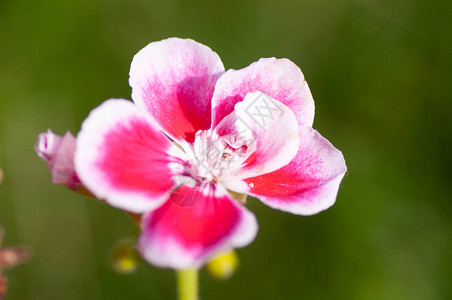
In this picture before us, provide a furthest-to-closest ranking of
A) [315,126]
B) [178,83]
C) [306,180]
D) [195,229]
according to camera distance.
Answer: [315,126] < [178,83] < [306,180] < [195,229]

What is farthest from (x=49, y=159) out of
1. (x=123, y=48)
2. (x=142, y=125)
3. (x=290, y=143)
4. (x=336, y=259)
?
(x=123, y=48)

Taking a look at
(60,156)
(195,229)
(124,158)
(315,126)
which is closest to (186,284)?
(195,229)

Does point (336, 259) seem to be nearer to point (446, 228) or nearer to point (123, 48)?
point (446, 228)

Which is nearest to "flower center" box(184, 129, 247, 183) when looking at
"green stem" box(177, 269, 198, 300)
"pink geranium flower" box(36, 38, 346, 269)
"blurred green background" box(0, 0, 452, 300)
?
"pink geranium flower" box(36, 38, 346, 269)

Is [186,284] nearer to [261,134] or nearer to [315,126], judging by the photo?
[261,134]

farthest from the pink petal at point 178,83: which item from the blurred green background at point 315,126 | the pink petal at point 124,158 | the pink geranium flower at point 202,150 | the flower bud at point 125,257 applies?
the blurred green background at point 315,126

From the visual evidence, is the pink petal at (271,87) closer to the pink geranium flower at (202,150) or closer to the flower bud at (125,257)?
the pink geranium flower at (202,150)

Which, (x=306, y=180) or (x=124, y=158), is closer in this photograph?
(x=124, y=158)

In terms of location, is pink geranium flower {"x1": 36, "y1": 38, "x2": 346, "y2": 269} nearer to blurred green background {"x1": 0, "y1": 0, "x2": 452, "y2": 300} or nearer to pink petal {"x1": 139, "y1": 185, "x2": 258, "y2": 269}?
pink petal {"x1": 139, "y1": 185, "x2": 258, "y2": 269}
